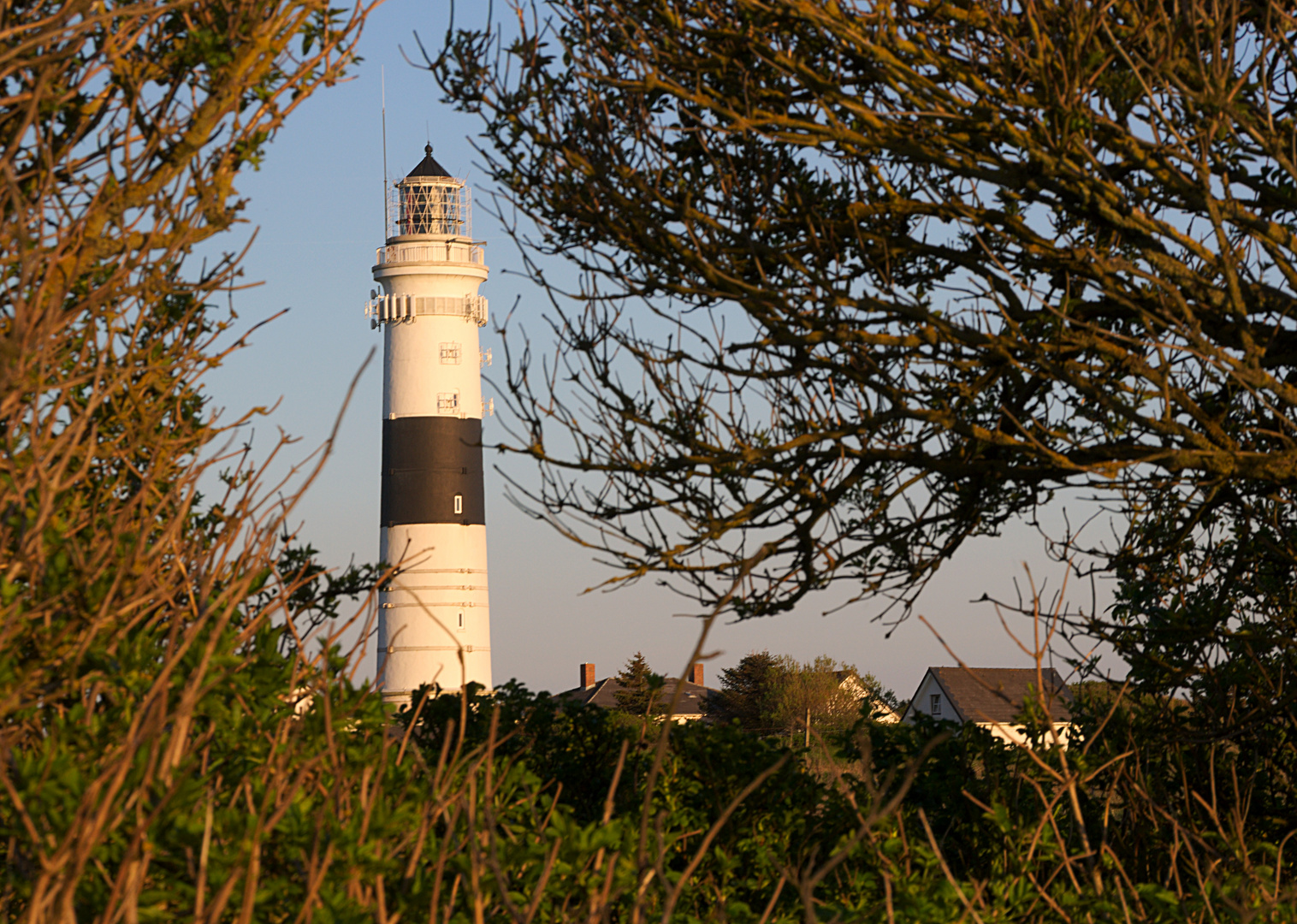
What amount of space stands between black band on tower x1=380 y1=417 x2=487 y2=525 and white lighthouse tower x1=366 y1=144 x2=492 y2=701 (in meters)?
0.03

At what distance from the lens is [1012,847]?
596 centimetres

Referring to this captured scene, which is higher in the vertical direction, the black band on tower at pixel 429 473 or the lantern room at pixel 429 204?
the lantern room at pixel 429 204

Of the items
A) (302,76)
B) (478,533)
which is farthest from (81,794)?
(478,533)

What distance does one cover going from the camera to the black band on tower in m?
33.8

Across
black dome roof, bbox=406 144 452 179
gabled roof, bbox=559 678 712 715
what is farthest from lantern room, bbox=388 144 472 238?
gabled roof, bbox=559 678 712 715

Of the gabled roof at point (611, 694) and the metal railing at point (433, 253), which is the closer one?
the metal railing at point (433, 253)

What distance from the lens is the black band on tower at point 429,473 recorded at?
33.8 m

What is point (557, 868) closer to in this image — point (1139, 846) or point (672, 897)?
point (672, 897)

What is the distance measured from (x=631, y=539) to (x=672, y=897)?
14.3ft

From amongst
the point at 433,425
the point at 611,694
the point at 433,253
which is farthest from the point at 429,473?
the point at 611,694

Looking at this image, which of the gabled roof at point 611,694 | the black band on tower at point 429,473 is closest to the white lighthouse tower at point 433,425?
the black band on tower at point 429,473

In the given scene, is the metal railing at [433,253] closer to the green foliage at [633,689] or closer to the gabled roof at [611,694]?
the green foliage at [633,689]

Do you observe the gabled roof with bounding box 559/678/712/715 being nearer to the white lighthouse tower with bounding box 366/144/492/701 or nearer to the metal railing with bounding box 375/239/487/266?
the white lighthouse tower with bounding box 366/144/492/701

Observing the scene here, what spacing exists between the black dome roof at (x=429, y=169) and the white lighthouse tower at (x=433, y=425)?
37 millimetres
